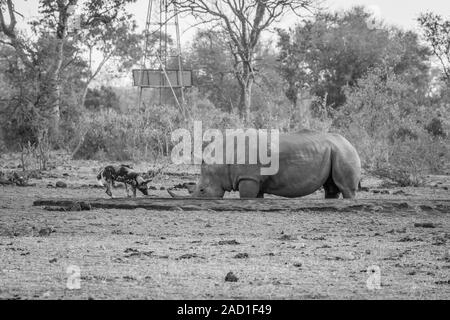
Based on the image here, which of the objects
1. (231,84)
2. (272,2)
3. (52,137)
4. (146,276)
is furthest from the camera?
(231,84)

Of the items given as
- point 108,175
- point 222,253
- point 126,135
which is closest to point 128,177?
point 108,175

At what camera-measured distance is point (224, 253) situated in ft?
28.5

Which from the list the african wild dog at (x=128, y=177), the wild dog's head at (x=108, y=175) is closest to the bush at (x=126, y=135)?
the wild dog's head at (x=108, y=175)

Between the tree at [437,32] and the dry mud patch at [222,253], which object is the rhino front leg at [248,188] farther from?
the tree at [437,32]

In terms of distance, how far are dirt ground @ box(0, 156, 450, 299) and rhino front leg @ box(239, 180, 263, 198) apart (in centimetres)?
59

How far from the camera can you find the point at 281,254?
862cm

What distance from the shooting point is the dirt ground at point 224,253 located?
22.4 feet

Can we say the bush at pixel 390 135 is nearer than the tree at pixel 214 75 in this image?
Yes

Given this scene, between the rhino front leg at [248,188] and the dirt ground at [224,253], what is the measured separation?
592mm

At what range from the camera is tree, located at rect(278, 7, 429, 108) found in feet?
122

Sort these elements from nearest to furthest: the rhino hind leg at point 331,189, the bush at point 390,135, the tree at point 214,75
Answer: the rhino hind leg at point 331,189, the bush at point 390,135, the tree at point 214,75
